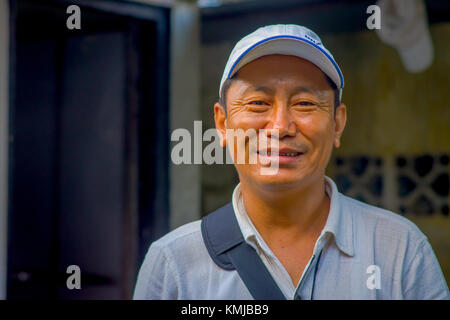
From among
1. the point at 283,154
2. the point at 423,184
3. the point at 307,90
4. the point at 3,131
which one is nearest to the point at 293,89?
the point at 307,90

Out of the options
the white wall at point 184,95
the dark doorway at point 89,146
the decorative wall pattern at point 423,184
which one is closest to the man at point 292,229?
the dark doorway at point 89,146

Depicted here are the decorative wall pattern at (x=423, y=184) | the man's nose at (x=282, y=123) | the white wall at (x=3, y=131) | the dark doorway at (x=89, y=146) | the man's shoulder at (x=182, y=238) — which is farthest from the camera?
the decorative wall pattern at (x=423, y=184)

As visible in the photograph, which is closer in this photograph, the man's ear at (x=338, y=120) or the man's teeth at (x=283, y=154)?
the man's teeth at (x=283, y=154)

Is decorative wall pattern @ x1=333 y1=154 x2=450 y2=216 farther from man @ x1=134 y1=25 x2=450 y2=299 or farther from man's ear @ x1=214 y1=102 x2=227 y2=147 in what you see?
man's ear @ x1=214 y1=102 x2=227 y2=147

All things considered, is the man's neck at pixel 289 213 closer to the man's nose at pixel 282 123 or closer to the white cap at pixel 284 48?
the man's nose at pixel 282 123

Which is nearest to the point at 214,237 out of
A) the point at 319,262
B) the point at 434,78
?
the point at 319,262

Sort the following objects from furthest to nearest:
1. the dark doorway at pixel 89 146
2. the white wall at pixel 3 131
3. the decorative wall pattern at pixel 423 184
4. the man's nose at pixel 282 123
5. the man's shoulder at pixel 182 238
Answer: the decorative wall pattern at pixel 423 184 < the dark doorway at pixel 89 146 < the white wall at pixel 3 131 < the man's shoulder at pixel 182 238 < the man's nose at pixel 282 123

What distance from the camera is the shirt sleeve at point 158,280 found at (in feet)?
5.47

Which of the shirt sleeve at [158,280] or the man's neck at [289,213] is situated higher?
the man's neck at [289,213]

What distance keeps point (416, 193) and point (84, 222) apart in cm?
264

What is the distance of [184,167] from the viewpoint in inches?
153

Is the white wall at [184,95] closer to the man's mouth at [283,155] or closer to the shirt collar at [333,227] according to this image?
the shirt collar at [333,227]

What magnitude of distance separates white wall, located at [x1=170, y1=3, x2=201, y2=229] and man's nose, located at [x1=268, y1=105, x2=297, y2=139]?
224 cm

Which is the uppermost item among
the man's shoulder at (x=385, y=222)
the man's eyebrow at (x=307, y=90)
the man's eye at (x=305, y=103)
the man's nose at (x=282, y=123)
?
the man's eyebrow at (x=307, y=90)
